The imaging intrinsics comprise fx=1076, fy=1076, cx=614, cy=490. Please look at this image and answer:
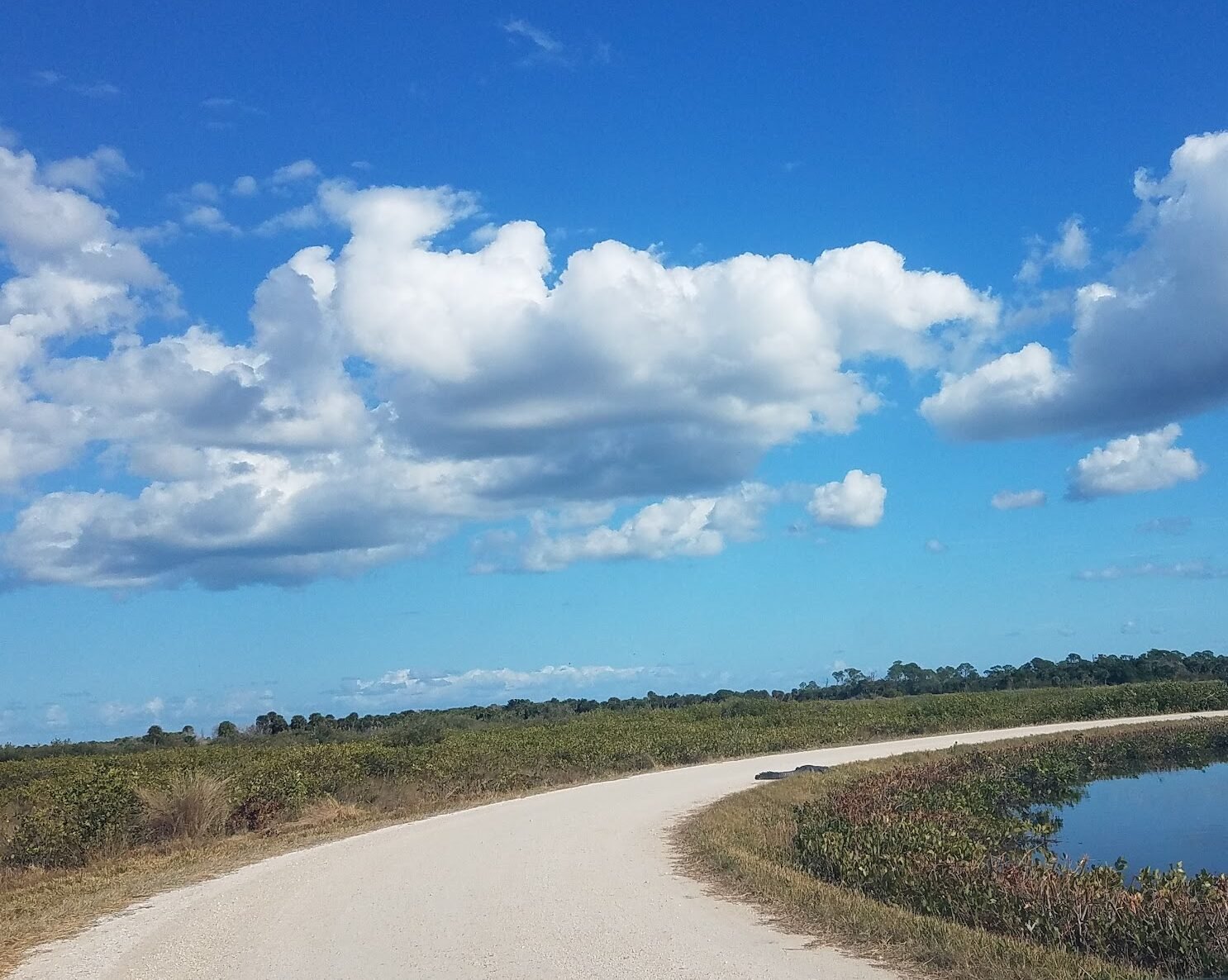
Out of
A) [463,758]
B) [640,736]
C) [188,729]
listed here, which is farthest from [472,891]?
[188,729]

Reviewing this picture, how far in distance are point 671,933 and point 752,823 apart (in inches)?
319

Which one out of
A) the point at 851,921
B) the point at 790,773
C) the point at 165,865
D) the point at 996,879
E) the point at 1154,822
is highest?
the point at 165,865

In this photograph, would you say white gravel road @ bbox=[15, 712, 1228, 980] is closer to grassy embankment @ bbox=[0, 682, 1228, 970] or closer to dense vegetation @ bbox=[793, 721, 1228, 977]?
grassy embankment @ bbox=[0, 682, 1228, 970]

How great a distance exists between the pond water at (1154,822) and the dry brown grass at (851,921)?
5.33 m

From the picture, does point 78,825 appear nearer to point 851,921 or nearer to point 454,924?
point 454,924

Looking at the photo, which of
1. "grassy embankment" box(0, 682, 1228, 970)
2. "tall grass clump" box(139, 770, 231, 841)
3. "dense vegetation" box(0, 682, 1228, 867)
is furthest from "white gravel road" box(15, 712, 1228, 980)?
"dense vegetation" box(0, 682, 1228, 867)

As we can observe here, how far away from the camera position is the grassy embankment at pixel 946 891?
8398 millimetres

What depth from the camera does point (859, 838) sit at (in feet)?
43.7

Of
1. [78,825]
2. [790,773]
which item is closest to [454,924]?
[78,825]

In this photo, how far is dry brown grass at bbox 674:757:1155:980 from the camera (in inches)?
316

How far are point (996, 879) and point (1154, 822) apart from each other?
50.9 ft

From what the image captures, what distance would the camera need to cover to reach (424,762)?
93.7 feet

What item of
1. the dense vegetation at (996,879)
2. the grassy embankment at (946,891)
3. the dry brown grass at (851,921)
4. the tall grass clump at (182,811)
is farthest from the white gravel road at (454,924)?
the tall grass clump at (182,811)

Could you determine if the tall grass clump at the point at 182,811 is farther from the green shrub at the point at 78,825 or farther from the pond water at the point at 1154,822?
the pond water at the point at 1154,822
